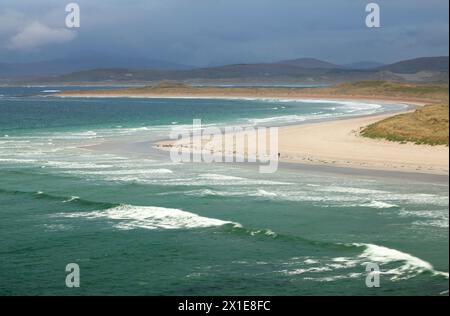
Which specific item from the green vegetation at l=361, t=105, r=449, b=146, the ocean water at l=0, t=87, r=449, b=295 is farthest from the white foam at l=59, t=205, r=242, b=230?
the green vegetation at l=361, t=105, r=449, b=146

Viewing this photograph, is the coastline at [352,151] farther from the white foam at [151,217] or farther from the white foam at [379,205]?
the white foam at [151,217]

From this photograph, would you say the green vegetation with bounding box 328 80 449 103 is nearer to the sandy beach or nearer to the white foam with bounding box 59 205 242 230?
the sandy beach

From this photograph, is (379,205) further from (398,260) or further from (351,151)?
(351,151)

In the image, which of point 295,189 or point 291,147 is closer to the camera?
point 295,189

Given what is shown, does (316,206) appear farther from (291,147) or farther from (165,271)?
(291,147)

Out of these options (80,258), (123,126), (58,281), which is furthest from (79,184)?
(123,126)

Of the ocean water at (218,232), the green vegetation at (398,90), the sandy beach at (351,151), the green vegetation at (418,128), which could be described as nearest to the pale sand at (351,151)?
the sandy beach at (351,151)
